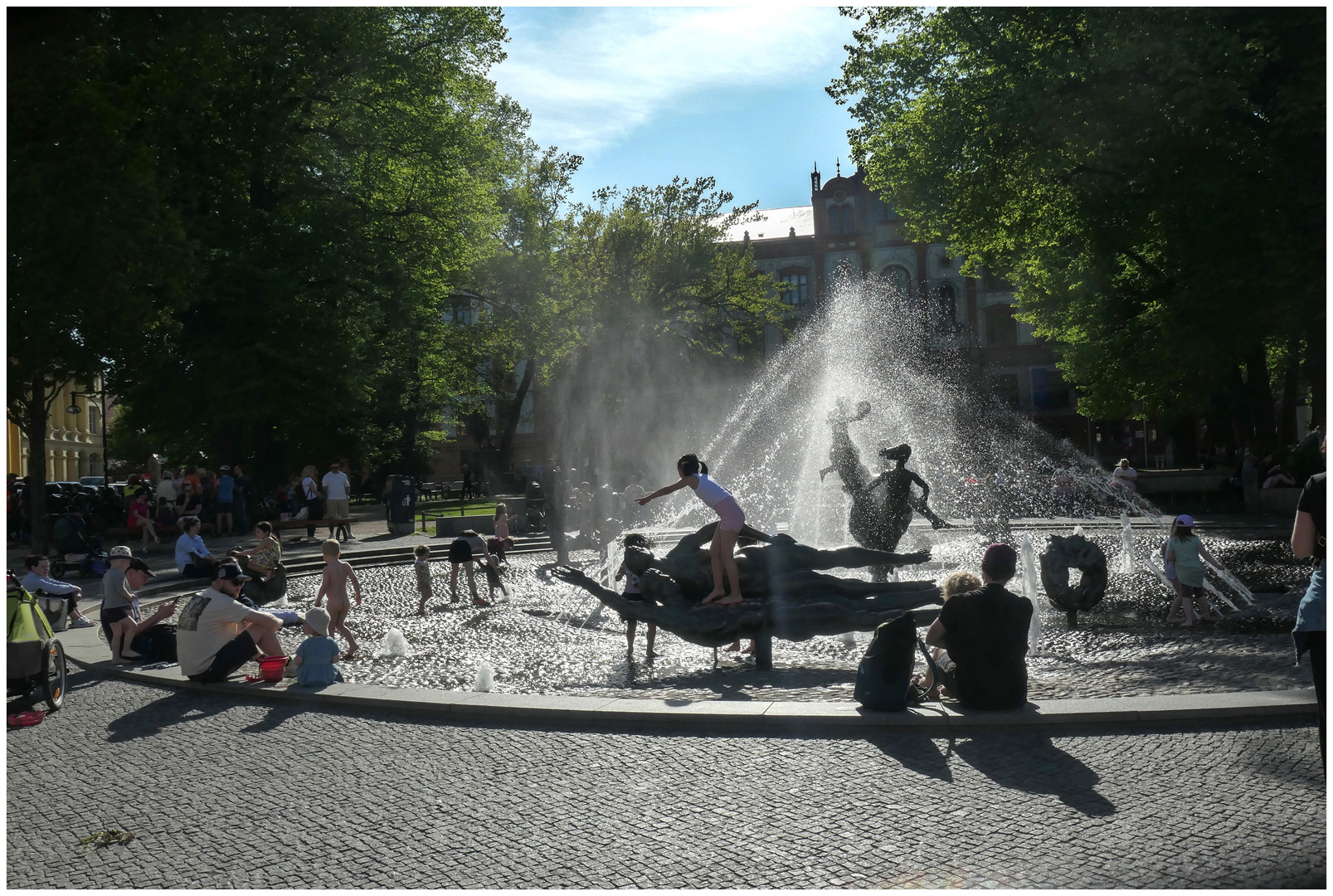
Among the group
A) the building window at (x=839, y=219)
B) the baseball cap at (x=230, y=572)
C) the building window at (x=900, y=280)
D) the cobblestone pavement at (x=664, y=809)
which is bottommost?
the cobblestone pavement at (x=664, y=809)

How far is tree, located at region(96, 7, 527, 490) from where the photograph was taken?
25.5 m

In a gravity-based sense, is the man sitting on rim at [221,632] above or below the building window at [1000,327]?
below

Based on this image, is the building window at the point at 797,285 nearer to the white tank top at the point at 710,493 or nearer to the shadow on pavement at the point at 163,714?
the white tank top at the point at 710,493

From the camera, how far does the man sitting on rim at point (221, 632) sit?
30.5 feet

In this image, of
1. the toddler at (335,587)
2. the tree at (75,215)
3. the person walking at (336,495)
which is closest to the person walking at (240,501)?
the person walking at (336,495)

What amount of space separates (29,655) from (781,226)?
6920cm

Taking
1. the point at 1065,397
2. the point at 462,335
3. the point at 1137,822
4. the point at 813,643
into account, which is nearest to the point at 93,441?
the point at 462,335

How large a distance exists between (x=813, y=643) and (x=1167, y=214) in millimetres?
15891

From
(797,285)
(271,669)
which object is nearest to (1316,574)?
(271,669)

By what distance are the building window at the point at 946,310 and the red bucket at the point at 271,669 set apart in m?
58.1

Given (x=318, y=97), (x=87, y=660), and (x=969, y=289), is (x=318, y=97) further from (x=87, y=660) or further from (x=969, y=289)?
(x=969, y=289)

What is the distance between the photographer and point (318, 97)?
27219 millimetres

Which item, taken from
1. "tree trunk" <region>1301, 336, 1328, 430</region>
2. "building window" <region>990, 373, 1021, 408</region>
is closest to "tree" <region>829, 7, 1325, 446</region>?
"tree trunk" <region>1301, 336, 1328, 430</region>

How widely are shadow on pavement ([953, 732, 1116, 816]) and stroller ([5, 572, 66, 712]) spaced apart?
6894mm
